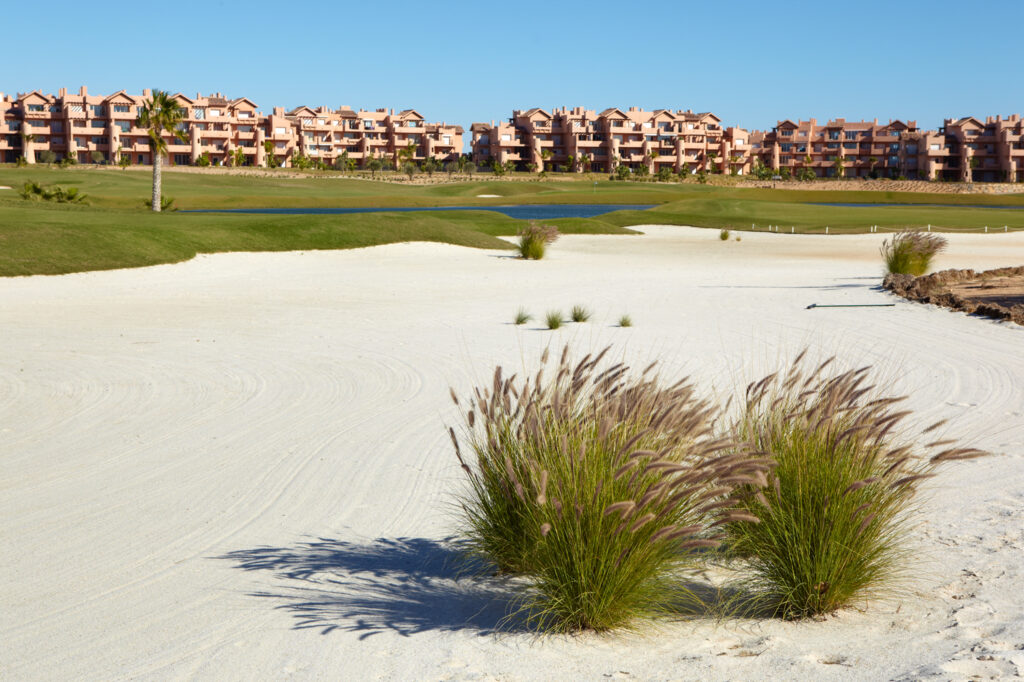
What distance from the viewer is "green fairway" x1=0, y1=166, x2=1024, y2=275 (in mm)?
31172

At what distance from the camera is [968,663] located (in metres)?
4.55

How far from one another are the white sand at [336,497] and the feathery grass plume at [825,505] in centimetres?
21

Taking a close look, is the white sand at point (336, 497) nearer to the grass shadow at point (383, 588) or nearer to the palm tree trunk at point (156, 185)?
the grass shadow at point (383, 588)

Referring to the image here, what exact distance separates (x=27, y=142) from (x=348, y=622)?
18061cm

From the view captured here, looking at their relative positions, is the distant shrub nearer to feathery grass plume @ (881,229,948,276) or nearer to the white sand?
the white sand

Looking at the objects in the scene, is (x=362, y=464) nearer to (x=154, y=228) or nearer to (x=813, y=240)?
(x=154, y=228)

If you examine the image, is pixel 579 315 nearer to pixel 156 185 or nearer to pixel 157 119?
pixel 156 185

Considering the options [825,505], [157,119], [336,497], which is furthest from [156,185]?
[825,505]

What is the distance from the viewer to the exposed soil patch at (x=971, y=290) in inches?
764

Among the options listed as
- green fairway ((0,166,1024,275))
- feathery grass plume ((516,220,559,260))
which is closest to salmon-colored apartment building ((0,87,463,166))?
green fairway ((0,166,1024,275))

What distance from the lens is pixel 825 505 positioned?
5.05 metres

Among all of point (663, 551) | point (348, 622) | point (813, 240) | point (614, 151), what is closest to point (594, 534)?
point (663, 551)

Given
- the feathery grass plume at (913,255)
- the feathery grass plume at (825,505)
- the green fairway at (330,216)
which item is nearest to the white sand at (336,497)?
the feathery grass plume at (825,505)

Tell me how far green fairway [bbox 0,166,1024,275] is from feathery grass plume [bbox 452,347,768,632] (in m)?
25.0
